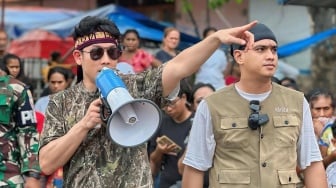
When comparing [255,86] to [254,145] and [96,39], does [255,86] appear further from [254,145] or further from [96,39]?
[96,39]

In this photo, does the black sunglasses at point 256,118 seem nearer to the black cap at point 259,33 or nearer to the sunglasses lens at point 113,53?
the black cap at point 259,33

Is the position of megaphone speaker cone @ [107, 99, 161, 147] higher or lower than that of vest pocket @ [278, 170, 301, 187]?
higher

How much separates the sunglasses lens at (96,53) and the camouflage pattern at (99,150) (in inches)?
7.1

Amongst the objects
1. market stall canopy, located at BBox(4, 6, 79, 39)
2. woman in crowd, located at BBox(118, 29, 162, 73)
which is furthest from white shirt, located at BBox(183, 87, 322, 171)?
→ market stall canopy, located at BBox(4, 6, 79, 39)

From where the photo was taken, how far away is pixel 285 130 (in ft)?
15.0

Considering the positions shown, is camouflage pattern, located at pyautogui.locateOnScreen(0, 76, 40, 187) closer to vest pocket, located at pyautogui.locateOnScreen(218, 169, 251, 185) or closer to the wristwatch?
the wristwatch

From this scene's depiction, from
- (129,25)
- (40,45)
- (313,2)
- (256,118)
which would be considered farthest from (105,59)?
(40,45)

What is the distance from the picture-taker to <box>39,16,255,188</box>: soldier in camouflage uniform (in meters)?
4.00

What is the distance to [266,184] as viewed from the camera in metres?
4.50

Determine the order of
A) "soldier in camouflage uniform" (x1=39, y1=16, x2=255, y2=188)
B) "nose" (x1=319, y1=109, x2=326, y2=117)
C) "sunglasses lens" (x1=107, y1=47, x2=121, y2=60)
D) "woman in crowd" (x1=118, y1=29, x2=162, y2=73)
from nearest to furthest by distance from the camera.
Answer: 1. "soldier in camouflage uniform" (x1=39, y1=16, x2=255, y2=188)
2. "sunglasses lens" (x1=107, y1=47, x2=121, y2=60)
3. "nose" (x1=319, y1=109, x2=326, y2=117)
4. "woman in crowd" (x1=118, y1=29, x2=162, y2=73)

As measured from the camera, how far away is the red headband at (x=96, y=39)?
4250 mm

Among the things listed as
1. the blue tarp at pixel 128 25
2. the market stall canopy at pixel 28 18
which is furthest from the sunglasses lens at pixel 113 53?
the market stall canopy at pixel 28 18

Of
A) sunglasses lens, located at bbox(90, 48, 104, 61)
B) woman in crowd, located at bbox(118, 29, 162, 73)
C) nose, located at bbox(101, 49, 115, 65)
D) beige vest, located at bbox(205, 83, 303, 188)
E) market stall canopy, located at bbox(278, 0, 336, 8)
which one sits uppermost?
woman in crowd, located at bbox(118, 29, 162, 73)

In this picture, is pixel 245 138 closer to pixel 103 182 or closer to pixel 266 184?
pixel 266 184
